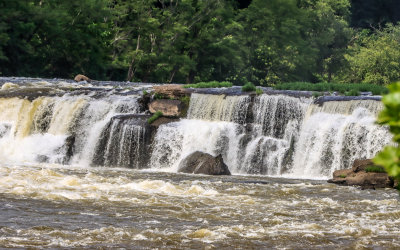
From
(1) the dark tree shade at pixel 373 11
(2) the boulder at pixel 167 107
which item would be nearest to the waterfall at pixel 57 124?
(2) the boulder at pixel 167 107

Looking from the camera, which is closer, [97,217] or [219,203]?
[97,217]

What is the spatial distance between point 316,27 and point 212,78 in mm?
8407

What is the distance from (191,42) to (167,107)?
19.9 meters

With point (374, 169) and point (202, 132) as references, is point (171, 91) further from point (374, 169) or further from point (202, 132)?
point (374, 169)

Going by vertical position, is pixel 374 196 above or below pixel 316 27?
below

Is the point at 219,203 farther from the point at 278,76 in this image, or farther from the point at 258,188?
the point at 278,76

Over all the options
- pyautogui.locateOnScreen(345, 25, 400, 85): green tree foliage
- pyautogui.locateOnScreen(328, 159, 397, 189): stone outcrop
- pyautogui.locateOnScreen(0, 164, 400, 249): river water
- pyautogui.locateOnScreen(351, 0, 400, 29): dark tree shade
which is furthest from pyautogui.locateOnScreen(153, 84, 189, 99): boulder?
pyautogui.locateOnScreen(351, 0, 400, 29): dark tree shade

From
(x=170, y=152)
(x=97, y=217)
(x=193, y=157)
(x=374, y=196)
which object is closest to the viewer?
(x=97, y=217)

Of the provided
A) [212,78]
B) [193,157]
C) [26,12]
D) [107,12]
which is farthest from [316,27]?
[193,157]

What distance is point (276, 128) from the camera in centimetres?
1975

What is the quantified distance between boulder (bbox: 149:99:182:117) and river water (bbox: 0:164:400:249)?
253 inches

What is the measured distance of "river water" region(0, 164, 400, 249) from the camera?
7.80 m

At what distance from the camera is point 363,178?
14.5m

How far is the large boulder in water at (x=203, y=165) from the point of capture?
55.7ft
